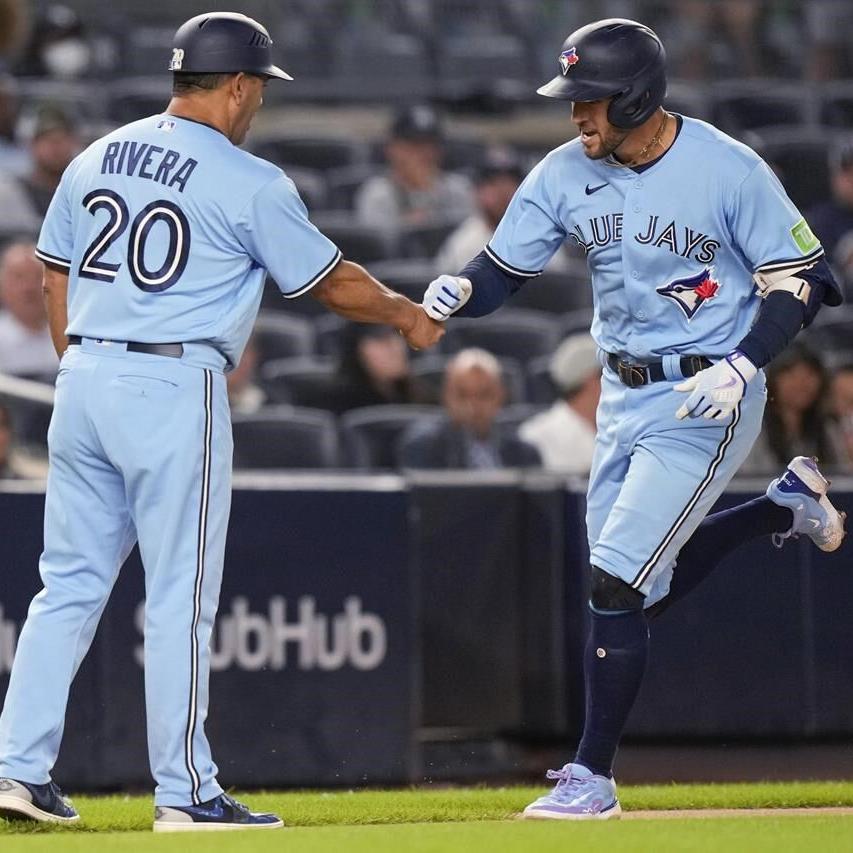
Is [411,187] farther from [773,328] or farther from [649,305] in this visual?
[773,328]

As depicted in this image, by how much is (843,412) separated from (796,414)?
1.05 ft

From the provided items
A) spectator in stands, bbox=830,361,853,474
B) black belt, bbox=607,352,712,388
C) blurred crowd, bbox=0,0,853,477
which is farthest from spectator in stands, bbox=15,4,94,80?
black belt, bbox=607,352,712,388

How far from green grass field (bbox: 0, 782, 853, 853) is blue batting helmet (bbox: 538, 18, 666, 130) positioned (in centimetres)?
177

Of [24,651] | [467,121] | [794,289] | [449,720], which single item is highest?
[467,121]

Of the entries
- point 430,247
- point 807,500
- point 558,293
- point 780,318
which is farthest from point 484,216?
point 780,318

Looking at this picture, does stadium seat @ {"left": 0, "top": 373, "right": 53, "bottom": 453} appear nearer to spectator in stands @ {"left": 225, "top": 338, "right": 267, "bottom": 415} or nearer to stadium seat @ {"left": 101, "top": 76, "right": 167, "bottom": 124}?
spectator in stands @ {"left": 225, "top": 338, "right": 267, "bottom": 415}

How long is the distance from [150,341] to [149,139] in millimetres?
493

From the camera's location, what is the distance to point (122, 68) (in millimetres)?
13578

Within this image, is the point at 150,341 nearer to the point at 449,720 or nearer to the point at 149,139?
the point at 149,139

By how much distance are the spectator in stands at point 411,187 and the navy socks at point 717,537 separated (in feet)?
18.2

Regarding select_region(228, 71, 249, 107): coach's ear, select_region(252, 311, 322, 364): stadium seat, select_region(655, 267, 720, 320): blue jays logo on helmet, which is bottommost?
select_region(655, 267, 720, 320): blue jays logo on helmet

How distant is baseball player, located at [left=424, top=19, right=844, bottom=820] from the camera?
4453mm

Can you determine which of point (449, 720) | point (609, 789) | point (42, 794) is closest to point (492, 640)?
point (449, 720)

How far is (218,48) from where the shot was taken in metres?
4.26
